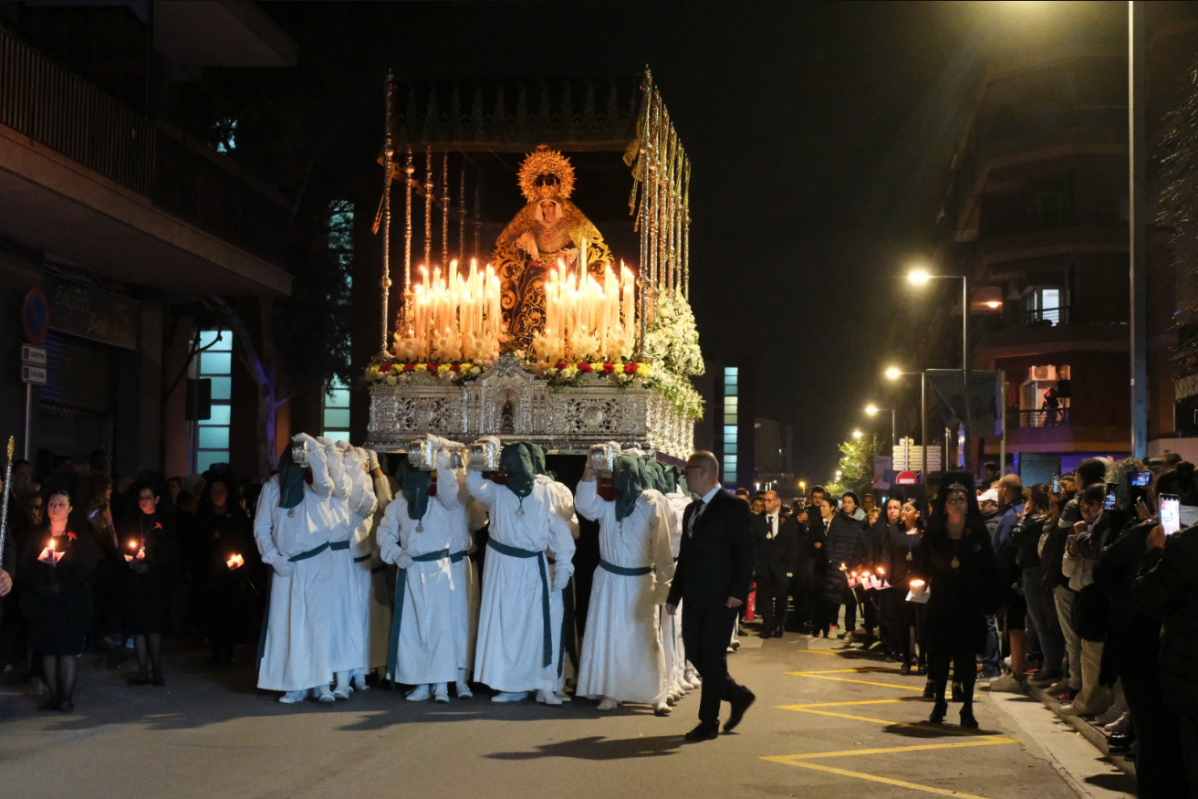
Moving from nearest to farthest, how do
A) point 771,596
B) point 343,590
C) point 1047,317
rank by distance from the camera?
1. point 343,590
2. point 771,596
3. point 1047,317

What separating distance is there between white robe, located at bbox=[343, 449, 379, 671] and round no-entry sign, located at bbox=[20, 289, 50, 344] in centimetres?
645

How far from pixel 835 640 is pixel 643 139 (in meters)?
7.71

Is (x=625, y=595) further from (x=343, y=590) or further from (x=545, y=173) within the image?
(x=545, y=173)

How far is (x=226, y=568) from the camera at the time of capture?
555 inches

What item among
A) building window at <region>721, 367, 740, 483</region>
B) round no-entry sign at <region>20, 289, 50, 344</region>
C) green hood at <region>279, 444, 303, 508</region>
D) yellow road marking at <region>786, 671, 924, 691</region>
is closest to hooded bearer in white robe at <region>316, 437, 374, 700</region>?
green hood at <region>279, 444, 303, 508</region>

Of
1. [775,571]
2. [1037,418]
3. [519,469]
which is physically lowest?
[775,571]

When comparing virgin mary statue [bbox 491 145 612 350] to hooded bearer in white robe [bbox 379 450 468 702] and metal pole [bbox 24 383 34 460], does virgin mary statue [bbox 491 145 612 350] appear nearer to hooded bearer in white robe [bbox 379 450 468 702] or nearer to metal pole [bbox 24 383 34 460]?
hooded bearer in white robe [bbox 379 450 468 702]

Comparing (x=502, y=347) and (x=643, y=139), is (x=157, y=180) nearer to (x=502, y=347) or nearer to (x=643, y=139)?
(x=502, y=347)

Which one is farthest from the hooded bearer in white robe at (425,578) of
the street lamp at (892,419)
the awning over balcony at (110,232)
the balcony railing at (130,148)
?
the street lamp at (892,419)

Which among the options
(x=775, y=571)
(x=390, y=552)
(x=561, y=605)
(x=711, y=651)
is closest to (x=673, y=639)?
(x=561, y=605)

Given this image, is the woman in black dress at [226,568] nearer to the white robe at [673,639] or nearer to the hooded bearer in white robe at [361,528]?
the hooded bearer in white robe at [361,528]

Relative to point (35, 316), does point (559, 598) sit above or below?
below

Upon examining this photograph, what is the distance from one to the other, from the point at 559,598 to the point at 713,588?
2157 millimetres

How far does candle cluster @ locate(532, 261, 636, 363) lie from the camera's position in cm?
1520
